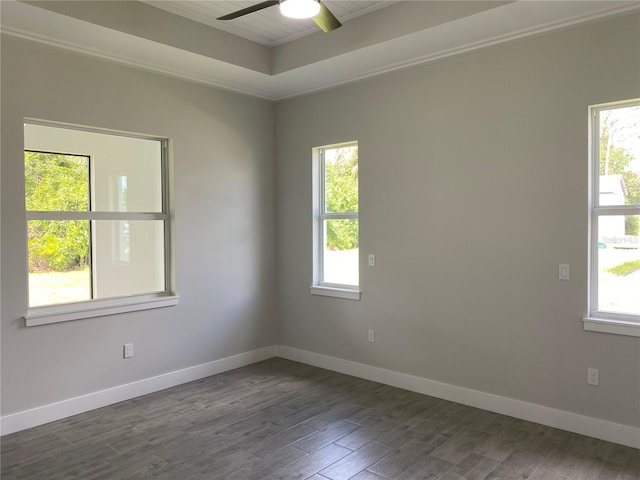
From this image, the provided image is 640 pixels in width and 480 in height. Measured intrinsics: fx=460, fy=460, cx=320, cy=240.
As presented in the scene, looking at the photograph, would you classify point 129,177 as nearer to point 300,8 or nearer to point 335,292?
point 335,292

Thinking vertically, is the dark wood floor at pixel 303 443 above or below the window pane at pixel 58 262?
below

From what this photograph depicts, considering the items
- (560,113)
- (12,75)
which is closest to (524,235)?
(560,113)

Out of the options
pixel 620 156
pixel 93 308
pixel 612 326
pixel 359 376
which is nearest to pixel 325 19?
pixel 620 156

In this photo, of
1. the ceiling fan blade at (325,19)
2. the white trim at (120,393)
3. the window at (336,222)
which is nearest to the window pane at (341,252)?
the window at (336,222)

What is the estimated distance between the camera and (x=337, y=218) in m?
4.64

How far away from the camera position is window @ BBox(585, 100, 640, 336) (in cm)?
300

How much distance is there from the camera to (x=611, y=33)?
9.73 feet

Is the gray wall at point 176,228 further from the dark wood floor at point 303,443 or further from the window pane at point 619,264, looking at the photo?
the window pane at point 619,264

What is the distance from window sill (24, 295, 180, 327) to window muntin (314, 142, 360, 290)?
5.04 ft

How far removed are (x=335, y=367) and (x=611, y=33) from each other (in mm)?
3515

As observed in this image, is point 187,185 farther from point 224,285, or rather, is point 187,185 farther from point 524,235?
point 524,235

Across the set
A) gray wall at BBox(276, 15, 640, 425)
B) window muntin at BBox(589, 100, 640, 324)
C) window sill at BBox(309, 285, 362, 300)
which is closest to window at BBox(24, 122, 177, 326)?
window sill at BBox(309, 285, 362, 300)

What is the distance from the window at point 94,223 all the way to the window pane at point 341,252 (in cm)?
157

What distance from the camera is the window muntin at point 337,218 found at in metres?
4.52
